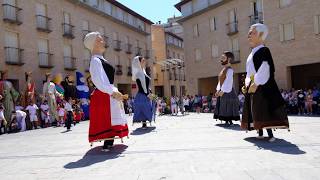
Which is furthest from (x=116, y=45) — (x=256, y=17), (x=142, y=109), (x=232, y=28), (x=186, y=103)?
(x=142, y=109)

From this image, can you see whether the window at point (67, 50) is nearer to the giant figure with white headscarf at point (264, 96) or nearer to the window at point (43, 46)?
the window at point (43, 46)

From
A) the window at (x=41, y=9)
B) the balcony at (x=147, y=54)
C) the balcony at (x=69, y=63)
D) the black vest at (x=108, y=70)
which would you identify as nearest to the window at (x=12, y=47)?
the window at (x=41, y=9)

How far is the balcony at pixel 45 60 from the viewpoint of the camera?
30.1 m

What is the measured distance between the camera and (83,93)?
30.0 m

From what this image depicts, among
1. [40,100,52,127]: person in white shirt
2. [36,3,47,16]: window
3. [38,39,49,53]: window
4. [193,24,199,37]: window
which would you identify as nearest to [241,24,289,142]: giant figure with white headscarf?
[40,100,52,127]: person in white shirt

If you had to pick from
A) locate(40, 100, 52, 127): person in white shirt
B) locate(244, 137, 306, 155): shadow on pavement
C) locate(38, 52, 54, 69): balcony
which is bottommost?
locate(244, 137, 306, 155): shadow on pavement

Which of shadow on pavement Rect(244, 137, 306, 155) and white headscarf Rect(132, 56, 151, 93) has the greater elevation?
white headscarf Rect(132, 56, 151, 93)

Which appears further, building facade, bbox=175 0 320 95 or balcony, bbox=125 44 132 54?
balcony, bbox=125 44 132 54

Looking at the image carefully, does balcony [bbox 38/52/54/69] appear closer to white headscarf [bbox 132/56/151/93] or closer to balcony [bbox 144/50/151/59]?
white headscarf [bbox 132/56/151/93]

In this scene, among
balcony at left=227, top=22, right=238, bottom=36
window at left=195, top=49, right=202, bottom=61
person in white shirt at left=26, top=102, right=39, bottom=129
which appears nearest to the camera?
person in white shirt at left=26, top=102, right=39, bottom=129

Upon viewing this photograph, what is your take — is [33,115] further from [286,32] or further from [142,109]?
[286,32]

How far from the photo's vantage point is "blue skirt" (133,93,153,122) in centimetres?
1262

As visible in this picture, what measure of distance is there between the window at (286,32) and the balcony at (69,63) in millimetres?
16467

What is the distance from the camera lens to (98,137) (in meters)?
7.68
